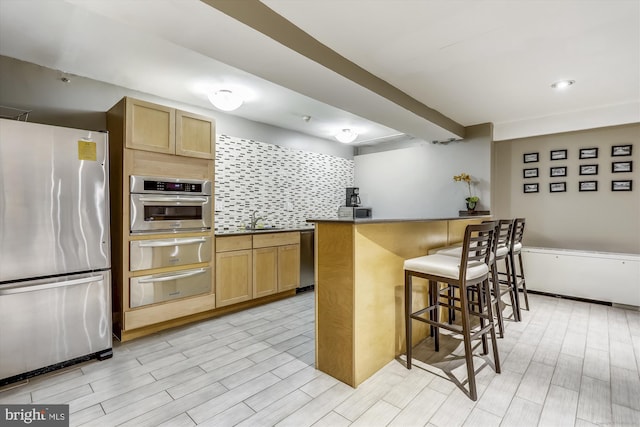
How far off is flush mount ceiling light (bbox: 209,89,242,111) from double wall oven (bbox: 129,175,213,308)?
0.85 meters

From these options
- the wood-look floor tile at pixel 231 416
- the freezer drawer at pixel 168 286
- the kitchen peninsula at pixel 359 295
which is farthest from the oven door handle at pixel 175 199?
the wood-look floor tile at pixel 231 416

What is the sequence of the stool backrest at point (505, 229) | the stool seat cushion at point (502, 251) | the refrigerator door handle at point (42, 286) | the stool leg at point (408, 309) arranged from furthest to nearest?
1. the stool seat cushion at point (502, 251)
2. the stool backrest at point (505, 229)
3. the stool leg at point (408, 309)
4. the refrigerator door handle at point (42, 286)

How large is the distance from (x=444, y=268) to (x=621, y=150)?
145 inches

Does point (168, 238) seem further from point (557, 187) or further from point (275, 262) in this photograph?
point (557, 187)

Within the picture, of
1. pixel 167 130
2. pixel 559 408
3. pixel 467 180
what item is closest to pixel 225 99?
pixel 167 130

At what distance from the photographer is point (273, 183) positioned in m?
4.74

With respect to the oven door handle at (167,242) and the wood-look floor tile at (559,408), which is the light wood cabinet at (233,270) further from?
the wood-look floor tile at (559,408)

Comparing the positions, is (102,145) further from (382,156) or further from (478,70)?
(382,156)

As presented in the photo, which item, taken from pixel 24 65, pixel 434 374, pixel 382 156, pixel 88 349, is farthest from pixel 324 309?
pixel 382 156

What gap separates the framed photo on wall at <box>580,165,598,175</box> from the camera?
4.03 metres

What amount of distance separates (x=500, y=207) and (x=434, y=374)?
3.54 m

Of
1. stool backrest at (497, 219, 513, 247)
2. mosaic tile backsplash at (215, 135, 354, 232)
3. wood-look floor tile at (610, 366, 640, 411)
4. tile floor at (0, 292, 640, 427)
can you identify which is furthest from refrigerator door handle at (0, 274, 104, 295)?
wood-look floor tile at (610, 366, 640, 411)

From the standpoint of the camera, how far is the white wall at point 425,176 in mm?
4465

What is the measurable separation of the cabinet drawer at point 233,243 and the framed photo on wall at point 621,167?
477 cm
